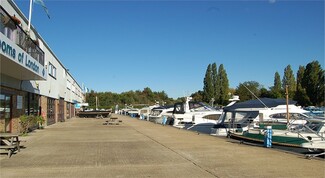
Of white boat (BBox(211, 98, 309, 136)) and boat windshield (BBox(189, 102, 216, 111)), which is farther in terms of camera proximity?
boat windshield (BBox(189, 102, 216, 111))

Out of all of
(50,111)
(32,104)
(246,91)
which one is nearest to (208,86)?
(246,91)

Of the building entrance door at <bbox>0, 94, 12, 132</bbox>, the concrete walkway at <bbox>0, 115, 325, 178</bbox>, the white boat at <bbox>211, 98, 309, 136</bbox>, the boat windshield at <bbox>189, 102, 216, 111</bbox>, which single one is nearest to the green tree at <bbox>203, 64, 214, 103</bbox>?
the boat windshield at <bbox>189, 102, 216, 111</bbox>

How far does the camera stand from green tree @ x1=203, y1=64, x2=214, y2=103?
9056 cm

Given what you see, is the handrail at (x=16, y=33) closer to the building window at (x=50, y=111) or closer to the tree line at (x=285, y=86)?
the building window at (x=50, y=111)

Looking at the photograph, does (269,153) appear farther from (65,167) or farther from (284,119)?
(284,119)

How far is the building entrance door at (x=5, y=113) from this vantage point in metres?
19.5

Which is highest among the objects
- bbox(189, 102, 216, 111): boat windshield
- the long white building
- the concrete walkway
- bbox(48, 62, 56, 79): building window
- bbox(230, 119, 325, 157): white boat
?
bbox(48, 62, 56, 79): building window

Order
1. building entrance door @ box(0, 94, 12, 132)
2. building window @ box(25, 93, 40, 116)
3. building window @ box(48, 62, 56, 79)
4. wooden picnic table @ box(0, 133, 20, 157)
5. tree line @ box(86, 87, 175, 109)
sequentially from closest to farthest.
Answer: wooden picnic table @ box(0, 133, 20, 157), building entrance door @ box(0, 94, 12, 132), building window @ box(25, 93, 40, 116), building window @ box(48, 62, 56, 79), tree line @ box(86, 87, 175, 109)

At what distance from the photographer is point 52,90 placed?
36.8 m

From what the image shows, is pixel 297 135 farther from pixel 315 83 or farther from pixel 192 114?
pixel 315 83

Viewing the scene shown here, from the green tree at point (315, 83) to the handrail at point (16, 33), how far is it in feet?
186

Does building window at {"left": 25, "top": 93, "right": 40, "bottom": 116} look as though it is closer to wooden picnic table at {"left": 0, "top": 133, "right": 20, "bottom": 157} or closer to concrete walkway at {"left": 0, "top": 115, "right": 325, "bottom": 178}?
concrete walkway at {"left": 0, "top": 115, "right": 325, "bottom": 178}

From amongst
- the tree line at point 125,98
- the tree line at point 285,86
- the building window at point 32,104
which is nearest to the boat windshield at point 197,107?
the building window at point 32,104

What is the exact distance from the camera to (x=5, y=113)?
20.2 meters
